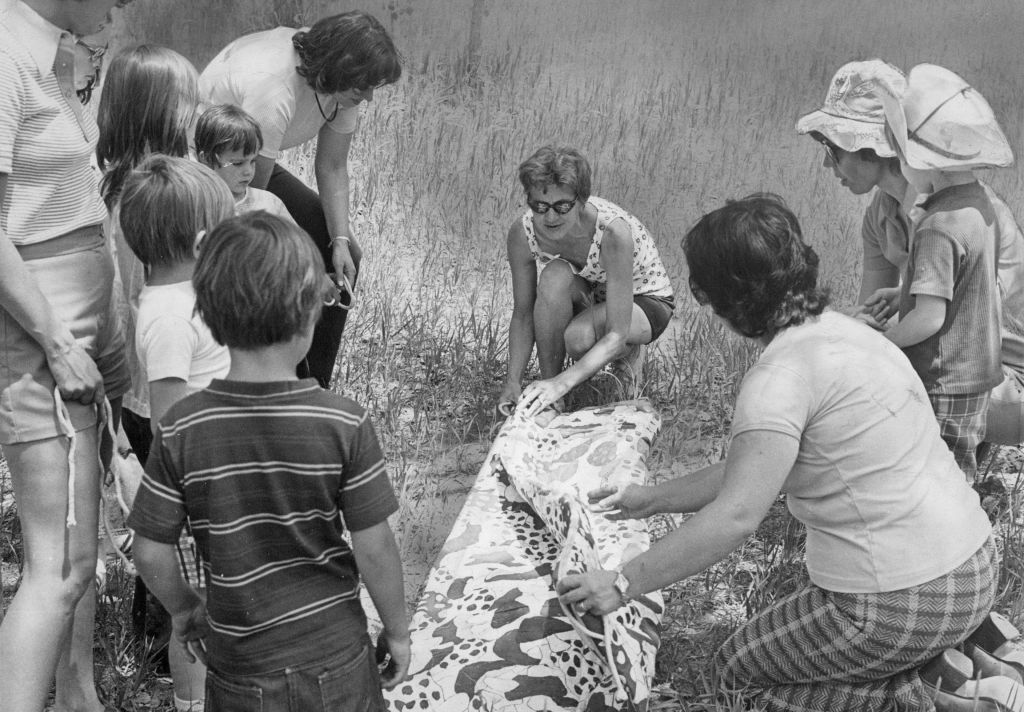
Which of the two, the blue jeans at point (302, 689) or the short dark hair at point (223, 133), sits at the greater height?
the short dark hair at point (223, 133)

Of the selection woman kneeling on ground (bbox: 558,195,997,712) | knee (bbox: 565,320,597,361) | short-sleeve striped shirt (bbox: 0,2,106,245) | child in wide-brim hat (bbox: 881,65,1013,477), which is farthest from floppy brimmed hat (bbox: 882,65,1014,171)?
short-sleeve striped shirt (bbox: 0,2,106,245)

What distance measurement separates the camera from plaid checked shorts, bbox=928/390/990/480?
9.90ft

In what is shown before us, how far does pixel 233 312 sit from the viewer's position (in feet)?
5.53

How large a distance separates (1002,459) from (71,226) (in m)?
3.16

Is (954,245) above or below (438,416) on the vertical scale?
above

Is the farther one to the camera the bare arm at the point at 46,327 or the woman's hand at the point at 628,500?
the woman's hand at the point at 628,500

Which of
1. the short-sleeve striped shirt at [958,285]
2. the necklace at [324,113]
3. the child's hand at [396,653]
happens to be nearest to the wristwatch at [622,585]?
the child's hand at [396,653]

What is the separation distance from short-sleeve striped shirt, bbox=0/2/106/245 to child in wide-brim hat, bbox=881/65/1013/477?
2.00 meters

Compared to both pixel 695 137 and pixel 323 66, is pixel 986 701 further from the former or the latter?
pixel 695 137

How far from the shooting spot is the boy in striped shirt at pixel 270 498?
170 cm

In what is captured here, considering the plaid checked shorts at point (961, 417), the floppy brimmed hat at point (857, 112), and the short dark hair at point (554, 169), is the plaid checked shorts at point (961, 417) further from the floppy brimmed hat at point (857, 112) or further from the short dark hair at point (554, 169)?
the short dark hair at point (554, 169)

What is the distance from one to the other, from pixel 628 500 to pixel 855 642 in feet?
1.90

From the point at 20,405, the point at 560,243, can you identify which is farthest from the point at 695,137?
the point at 20,405

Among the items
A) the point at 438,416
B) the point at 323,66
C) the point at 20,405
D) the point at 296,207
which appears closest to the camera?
the point at 20,405
